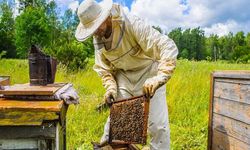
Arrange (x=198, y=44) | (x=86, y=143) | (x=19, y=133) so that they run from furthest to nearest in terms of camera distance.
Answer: (x=198, y=44)
(x=86, y=143)
(x=19, y=133)

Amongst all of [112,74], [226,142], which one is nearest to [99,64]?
[112,74]

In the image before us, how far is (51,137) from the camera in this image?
2.24 meters

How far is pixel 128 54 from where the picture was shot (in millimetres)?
3043

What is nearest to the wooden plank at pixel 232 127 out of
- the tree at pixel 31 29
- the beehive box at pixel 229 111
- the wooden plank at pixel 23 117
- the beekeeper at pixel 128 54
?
the beehive box at pixel 229 111

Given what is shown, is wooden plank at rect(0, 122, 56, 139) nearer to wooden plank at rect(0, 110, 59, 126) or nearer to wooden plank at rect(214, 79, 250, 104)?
wooden plank at rect(0, 110, 59, 126)

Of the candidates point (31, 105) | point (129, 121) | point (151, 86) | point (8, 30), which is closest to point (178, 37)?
point (8, 30)

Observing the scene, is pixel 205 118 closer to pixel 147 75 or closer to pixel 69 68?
pixel 147 75

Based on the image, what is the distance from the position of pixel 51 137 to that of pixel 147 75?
1210mm

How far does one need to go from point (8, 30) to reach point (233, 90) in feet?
157

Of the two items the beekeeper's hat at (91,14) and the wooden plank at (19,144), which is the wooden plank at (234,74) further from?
the wooden plank at (19,144)

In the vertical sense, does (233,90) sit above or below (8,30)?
below

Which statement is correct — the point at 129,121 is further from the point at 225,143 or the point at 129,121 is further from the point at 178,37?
the point at 178,37

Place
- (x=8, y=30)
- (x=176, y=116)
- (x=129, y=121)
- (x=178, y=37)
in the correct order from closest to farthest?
(x=129, y=121) < (x=176, y=116) < (x=8, y=30) < (x=178, y=37)

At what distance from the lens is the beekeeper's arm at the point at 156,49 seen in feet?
8.32
